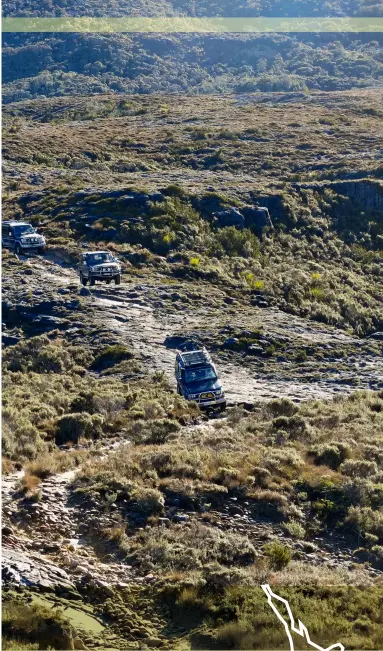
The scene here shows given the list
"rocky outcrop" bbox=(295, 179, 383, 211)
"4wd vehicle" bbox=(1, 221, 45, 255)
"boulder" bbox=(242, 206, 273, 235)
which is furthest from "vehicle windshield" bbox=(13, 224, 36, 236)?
"rocky outcrop" bbox=(295, 179, 383, 211)

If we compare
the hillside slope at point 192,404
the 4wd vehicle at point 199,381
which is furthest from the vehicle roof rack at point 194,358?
the hillside slope at point 192,404

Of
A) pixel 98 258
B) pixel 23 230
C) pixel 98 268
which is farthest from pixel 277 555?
pixel 23 230

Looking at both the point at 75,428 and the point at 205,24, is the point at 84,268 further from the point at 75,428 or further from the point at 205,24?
the point at 205,24

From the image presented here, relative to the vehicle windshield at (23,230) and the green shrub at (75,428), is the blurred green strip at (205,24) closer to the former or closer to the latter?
the vehicle windshield at (23,230)

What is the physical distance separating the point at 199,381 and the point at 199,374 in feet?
1.07

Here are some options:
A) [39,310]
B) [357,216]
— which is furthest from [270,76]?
[39,310]

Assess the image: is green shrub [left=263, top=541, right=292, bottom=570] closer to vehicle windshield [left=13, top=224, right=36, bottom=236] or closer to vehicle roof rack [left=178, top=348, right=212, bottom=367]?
vehicle roof rack [left=178, top=348, right=212, bottom=367]

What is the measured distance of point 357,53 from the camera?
158 meters

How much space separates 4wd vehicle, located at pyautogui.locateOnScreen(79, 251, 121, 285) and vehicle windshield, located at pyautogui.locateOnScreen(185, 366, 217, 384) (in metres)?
13.7

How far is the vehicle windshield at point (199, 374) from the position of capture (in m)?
24.6

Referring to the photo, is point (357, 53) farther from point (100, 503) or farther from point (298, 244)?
point (100, 503)

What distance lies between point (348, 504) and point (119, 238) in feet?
102

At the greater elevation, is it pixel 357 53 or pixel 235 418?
pixel 357 53

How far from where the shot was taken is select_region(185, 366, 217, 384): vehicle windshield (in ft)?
80.8
